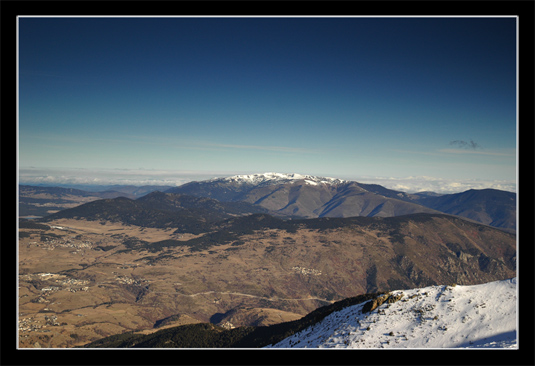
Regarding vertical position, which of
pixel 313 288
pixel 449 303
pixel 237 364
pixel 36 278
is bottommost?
pixel 313 288

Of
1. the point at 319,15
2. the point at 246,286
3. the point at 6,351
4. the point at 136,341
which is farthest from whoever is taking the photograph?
the point at 246,286

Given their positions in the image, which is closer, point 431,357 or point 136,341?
point 431,357

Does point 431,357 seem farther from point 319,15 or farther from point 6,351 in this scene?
point 6,351

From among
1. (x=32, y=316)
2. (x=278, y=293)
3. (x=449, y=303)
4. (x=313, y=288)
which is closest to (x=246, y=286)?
(x=278, y=293)

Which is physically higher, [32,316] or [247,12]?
[247,12]

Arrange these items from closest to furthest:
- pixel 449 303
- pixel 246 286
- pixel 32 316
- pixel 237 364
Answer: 1. pixel 237 364
2. pixel 449 303
3. pixel 32 316
4. pixel 246 286

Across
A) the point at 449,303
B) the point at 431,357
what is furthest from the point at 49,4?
the point at 449,303

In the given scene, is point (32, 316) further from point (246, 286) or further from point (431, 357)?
point (431, 357)
